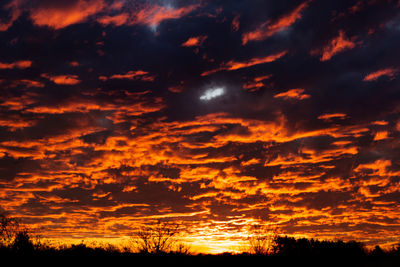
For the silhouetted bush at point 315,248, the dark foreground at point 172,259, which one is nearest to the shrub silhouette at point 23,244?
the dark foreground at point 172,259

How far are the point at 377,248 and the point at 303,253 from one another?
1330 centimetres

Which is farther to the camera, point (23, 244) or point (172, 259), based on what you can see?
point (172, 259)

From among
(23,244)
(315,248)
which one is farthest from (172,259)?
(315,248)

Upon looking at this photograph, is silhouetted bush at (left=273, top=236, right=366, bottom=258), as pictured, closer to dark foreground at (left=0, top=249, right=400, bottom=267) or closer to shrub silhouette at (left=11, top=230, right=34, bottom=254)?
dark foreground at (left=0, top=249, right=400, bottom=267)

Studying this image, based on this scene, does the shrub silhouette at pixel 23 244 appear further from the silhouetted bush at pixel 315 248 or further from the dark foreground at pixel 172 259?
the silhouetted bush at pixel 315 248

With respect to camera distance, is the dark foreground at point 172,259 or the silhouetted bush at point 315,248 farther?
the silhouetted bush at point 315,248

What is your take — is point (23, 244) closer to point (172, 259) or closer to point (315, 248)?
point (172, 259)

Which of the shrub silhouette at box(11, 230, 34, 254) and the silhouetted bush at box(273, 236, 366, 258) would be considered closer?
the shrub silhouette at box(11, 230, 34, 254)

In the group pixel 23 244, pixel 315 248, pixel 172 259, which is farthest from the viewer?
pixel 315 248

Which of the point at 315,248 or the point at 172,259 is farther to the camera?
the point at 315,248

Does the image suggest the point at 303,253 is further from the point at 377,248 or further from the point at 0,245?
the point at 0,245

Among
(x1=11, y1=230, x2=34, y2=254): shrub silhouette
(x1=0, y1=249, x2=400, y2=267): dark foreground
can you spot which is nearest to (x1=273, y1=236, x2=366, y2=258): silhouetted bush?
(x1=0, y1=249, x2=400, y2=267): dark foreground

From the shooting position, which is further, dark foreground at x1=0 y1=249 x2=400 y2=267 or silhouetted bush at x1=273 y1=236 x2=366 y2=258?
silhouetted bush at x1=273 y1=236 x2=366 y2=258

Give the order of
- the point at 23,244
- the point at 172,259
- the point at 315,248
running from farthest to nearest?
the point at 315,248 → the point at 172,259 → the point at 23,244
